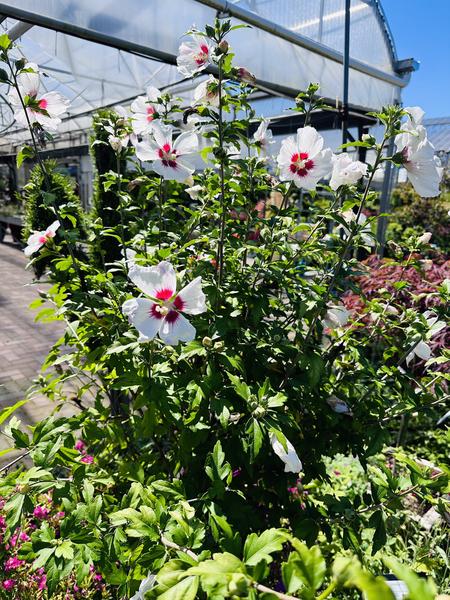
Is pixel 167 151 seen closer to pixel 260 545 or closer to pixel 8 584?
pixel 260 545

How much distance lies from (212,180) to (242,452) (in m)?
1.01

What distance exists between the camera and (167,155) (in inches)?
57.4

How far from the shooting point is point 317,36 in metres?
4.84

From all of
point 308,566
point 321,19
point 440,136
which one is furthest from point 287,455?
point 440,136

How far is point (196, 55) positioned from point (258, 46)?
3.29 m

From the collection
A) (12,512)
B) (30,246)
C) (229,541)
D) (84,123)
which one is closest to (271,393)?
(229,541)

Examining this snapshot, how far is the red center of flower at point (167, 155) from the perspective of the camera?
1450mm

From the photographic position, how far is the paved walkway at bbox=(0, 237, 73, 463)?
3873 millimetres

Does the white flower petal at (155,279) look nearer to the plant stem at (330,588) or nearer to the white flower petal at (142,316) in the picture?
the white flower petal at (142,316)

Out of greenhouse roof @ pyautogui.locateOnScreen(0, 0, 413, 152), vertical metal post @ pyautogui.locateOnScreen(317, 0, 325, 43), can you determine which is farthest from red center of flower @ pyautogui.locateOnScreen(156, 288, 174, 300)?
vertical metal post @ pyautogui.locateOnScreen(317, 0, 325, 43)

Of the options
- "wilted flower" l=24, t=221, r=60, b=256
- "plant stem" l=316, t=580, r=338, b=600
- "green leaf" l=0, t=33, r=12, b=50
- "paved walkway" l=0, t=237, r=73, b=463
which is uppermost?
"green leaf" l=0, t=33, r=12, b=50

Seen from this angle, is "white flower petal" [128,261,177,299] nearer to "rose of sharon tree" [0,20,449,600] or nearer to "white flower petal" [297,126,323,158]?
"rose of sharon tree" [0,20,449,600]

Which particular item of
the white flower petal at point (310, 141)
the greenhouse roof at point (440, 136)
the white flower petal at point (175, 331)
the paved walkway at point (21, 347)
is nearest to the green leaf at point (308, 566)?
the white flower petal at point (175, 331)

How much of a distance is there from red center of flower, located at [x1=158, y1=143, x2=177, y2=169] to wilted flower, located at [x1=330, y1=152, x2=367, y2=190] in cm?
55
